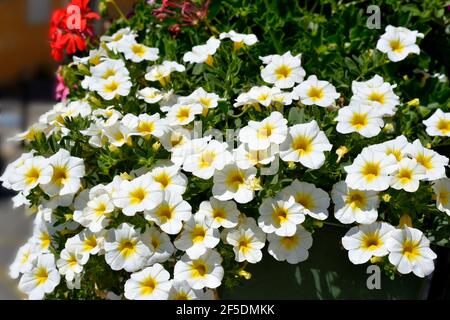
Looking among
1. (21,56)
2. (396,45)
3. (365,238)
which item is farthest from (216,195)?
(21,56)

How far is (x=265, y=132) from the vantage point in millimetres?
1126

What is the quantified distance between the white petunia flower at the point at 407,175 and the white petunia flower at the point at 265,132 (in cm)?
18

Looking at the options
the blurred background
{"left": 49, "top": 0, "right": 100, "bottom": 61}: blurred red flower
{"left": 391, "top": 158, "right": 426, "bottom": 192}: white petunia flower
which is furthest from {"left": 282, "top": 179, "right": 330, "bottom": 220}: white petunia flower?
the blurred background

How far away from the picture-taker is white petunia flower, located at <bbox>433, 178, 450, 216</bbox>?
112 cm

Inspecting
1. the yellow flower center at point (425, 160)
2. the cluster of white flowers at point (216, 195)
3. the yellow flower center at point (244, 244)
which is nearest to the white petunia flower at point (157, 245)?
the cluster of white flowers at point (216, 195)

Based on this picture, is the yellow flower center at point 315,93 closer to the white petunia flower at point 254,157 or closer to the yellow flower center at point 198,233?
the white petunia flower at point 254,157

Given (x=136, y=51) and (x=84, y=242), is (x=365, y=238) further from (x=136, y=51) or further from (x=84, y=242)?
(x=136, y=51)

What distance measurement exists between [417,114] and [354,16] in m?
0.23

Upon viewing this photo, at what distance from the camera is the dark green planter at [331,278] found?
3.99ft

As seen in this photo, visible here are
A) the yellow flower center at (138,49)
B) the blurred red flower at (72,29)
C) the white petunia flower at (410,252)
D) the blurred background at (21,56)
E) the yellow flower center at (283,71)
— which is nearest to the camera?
the white petunia flower at (410,252)

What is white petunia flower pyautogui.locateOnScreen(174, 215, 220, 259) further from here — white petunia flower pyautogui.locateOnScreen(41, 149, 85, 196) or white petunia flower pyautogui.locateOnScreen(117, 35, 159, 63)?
white petunia flower pyautogui.locateOnScreen(117, 35, 159, 63)

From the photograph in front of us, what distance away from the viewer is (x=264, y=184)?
1.12 m
